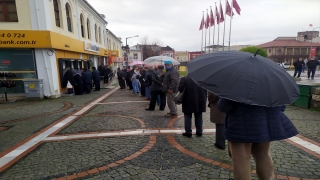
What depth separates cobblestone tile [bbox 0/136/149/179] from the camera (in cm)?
320

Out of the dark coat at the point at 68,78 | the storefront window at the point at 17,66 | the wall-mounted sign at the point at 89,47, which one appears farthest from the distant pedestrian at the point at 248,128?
the wall-mounted sign at the point at 89,47

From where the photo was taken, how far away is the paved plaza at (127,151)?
312cm

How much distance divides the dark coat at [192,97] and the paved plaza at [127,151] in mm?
770

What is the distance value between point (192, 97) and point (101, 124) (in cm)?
309

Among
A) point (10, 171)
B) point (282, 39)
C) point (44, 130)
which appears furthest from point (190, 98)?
point (282, 39)

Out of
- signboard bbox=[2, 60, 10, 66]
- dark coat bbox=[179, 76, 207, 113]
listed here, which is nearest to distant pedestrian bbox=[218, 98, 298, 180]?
dark coat bbox=[179, 76, 207, 113]

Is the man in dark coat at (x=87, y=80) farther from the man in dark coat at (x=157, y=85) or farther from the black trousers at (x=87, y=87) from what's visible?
the man in dark coat at (x=157, y=85)

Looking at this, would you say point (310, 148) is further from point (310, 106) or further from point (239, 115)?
point (310, 106)

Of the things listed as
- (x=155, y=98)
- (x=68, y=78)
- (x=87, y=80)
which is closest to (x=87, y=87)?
(x=87, y=80)

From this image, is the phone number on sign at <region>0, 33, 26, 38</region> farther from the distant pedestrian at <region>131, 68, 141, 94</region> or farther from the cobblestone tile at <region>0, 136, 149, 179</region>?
the cobblestone tile at <region>0, 136, 149, 179</region>

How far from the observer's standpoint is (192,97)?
13.9 ft

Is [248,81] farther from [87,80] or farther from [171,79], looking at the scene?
[87,80]

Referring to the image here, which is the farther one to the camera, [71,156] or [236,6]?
[236,6]

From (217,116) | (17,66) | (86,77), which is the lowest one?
(217,116)
